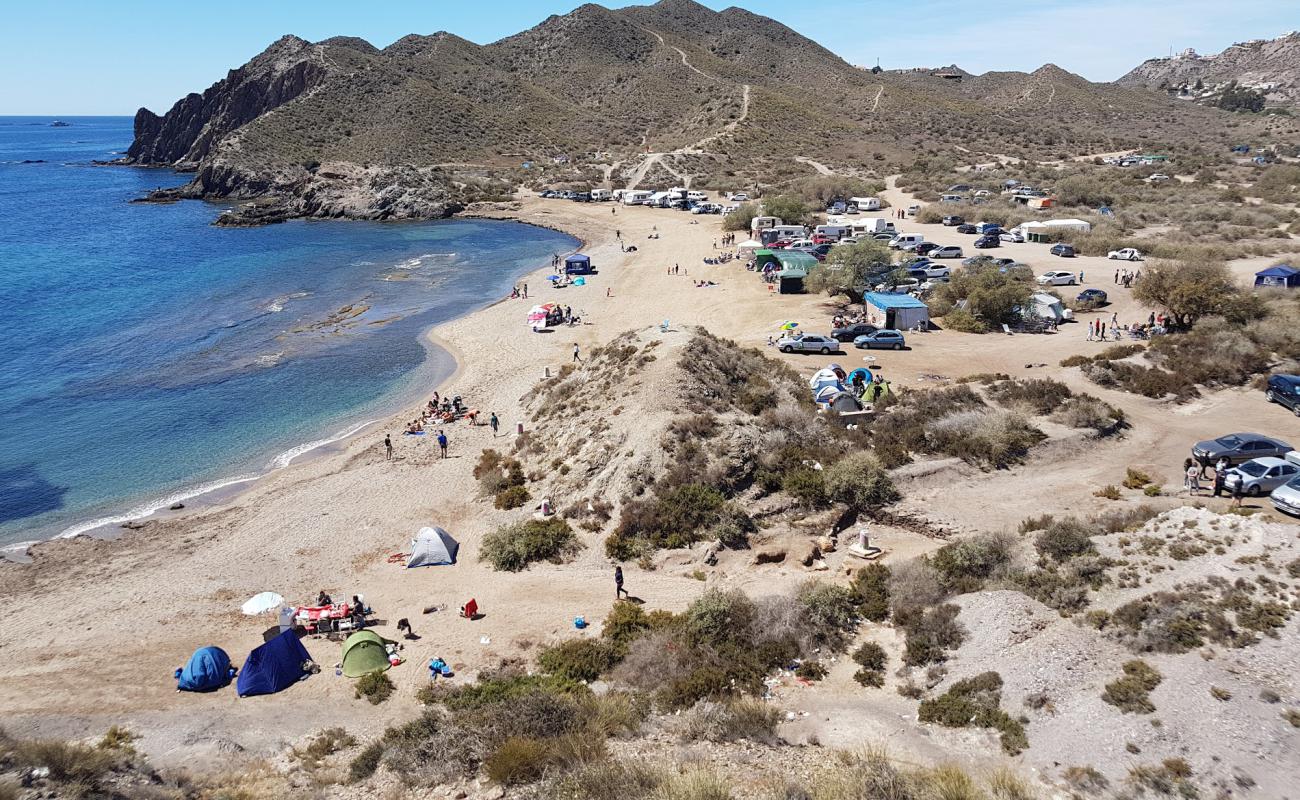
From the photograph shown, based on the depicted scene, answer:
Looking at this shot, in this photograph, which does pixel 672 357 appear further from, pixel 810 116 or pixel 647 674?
pixel 810 116

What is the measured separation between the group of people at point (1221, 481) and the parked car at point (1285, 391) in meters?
7.81

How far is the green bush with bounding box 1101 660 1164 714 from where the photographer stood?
12.2 meters

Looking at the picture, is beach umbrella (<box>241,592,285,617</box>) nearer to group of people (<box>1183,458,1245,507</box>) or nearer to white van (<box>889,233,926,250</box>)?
group of people (<box>1183,458,1245,507</box>)

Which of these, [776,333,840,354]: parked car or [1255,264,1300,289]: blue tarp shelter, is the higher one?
[1255,264,1300,289]: blue tarp shelter

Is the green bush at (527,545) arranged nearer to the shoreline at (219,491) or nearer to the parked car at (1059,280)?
the shoreline at (219,491)

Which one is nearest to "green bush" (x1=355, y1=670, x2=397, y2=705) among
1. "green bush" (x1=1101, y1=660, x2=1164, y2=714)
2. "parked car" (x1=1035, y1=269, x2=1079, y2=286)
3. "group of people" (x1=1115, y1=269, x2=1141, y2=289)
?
"green bush" (x1=1101, y1=660, x2=1164, y2=714)

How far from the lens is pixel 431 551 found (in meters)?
20.7

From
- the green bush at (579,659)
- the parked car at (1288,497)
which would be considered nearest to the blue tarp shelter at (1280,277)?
the parked car at (1288,497)

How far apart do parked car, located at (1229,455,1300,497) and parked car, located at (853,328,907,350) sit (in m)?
15.8

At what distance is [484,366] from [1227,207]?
56.2m

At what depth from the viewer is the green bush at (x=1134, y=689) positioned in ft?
40.0

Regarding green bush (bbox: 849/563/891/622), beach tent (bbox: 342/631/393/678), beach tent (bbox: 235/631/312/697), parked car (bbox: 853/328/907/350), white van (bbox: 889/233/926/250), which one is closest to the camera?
beach tent (bbox: 235/631/312/697)

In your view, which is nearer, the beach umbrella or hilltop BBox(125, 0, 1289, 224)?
the beach umbrella

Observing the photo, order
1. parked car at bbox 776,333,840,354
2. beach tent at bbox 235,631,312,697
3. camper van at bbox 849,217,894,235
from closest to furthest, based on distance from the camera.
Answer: beach tent at bbox 235,631,312,697 → parked car at bbox 776,333,840,354 → camper van at bbox 849,217,894,235
